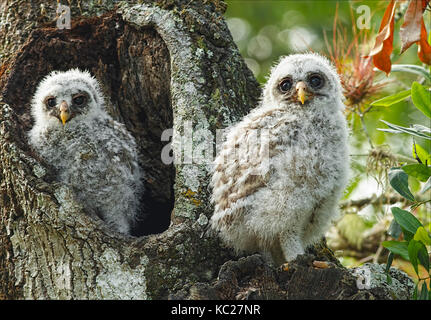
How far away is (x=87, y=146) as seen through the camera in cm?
351

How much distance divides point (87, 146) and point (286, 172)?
1.29 meters

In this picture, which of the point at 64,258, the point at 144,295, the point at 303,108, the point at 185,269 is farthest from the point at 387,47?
the point at 64,258

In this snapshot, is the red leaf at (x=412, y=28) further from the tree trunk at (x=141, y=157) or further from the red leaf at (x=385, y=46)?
the tree trunk at (x=141, y=157)

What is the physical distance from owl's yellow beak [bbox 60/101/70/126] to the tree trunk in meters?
0.24

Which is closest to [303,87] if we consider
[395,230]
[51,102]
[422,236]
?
[395,230]

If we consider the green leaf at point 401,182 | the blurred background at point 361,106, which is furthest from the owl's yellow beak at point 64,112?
the green leaf at point 401,182

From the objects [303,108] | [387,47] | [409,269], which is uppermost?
[387,47]

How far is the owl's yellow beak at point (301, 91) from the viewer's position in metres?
3.11

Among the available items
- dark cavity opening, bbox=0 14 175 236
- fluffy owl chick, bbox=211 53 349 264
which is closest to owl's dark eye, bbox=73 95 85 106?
dark cavity opening, bbox=0 14 175 236

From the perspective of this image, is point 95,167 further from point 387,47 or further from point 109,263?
point 387,47

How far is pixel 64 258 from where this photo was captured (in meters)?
2.86

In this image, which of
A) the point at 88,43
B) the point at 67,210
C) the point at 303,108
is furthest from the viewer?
the point at 88,43

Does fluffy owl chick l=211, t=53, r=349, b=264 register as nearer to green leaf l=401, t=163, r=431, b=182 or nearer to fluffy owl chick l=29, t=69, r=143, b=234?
green leaf l=401, t=163, r=431, b=182

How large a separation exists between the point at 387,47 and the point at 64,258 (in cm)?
188
